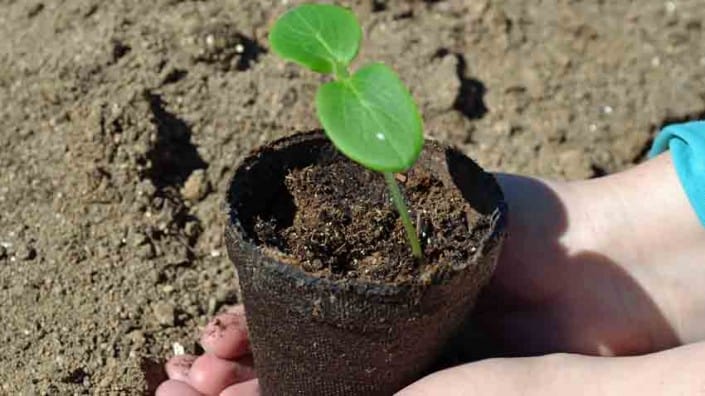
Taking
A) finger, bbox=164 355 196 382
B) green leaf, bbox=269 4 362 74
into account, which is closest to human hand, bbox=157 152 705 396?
finger, bbox=164 355 196 382

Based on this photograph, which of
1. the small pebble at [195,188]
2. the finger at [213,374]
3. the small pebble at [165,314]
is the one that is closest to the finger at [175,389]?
the finger at [213,374]

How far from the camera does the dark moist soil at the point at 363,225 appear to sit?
1267 millimetres

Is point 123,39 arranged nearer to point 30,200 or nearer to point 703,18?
point 30,200

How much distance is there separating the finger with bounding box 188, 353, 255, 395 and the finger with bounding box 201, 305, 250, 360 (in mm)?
12

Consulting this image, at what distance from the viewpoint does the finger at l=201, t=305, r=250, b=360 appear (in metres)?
1.54

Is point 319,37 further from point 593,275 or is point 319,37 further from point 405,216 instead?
point 593,275

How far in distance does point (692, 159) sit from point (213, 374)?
0.74m

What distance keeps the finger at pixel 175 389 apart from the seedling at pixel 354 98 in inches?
16.6

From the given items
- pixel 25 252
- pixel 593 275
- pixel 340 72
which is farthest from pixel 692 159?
pixel 25 252

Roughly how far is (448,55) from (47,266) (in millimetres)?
865

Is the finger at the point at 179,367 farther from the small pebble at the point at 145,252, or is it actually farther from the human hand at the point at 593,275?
the small pebble at the point at 145,252

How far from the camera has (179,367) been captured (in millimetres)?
1568

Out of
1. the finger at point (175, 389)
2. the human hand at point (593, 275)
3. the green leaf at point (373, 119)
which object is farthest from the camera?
the human hand at point (593, 275)

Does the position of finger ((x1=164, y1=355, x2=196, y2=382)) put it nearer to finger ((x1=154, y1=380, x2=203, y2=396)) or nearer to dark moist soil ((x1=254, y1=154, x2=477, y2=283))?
finger ((x1=154, y1=380, x2=203, y2=396))
